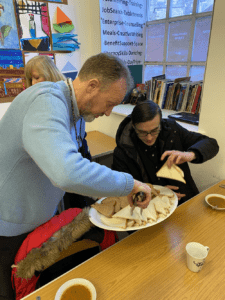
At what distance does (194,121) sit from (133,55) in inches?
53.0

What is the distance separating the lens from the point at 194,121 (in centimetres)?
178

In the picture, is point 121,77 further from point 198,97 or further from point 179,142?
point 198,97

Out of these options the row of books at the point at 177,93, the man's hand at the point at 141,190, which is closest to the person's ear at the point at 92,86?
the man's hand at the point at 141,190

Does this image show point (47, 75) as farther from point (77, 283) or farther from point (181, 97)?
point (77, 283)

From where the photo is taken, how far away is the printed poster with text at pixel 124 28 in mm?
2338

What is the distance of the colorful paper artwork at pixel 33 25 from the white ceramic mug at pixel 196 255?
218 cm

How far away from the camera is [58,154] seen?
577mm

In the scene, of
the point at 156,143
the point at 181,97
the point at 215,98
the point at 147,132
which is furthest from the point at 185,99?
the point at 147,132

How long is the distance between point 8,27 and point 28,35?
179mm

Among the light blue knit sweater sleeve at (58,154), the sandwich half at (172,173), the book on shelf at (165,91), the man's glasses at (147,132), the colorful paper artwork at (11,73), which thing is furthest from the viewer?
the book on shelf at (165,91)

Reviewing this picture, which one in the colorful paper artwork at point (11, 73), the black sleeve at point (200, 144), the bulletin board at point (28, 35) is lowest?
the black sleeve at point (200, 144)

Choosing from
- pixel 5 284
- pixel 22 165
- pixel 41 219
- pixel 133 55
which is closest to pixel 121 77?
pixel 22 165

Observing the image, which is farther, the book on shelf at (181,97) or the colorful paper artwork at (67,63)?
the colorful paper artwork at (67,63)

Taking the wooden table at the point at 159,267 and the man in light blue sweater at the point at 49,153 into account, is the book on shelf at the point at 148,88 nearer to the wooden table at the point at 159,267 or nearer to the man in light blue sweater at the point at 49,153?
the man in light blue sweater at the point at 49,153
